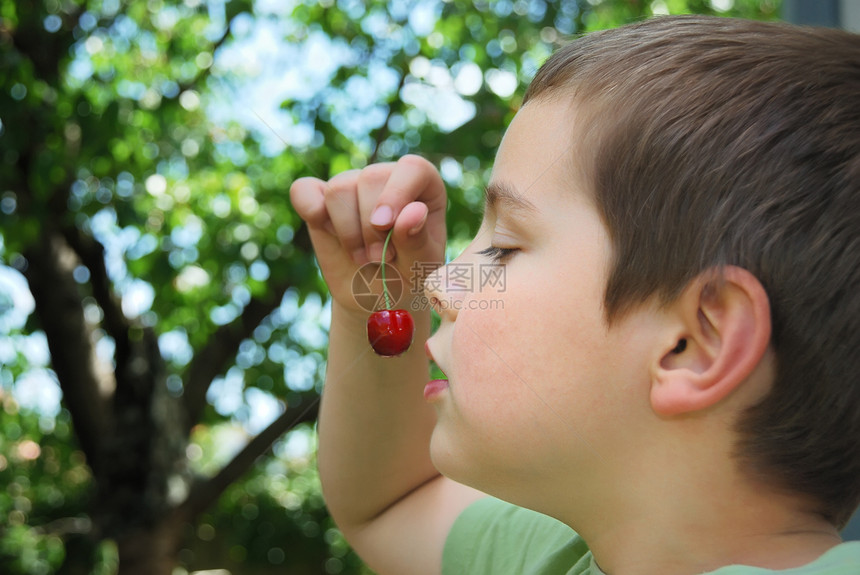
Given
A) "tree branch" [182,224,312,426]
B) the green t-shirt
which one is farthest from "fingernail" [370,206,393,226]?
"tree branch" [182,224,312,426]

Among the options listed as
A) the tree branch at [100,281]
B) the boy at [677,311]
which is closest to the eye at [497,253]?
the boy at [677,311]

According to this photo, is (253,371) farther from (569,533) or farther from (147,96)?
(569,533)

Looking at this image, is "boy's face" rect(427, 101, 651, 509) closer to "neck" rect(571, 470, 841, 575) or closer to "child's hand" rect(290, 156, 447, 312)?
"neck" rect(571, 470, 841, 575)

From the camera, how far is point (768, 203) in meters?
0.69

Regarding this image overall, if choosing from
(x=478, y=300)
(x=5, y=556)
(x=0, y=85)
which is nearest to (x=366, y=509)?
(x=478, y=300)

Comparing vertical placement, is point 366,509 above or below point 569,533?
below

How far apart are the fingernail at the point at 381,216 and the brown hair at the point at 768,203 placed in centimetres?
29

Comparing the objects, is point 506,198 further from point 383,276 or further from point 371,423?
point 371,423

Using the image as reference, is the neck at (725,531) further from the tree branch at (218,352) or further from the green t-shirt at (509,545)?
the tree branch at (218,352)

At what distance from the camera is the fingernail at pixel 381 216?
0.97 metres

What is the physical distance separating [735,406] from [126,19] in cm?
356

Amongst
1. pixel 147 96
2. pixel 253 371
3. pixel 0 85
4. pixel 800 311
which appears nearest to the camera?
pixel 800 311

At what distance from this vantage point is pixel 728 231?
0.69 meters

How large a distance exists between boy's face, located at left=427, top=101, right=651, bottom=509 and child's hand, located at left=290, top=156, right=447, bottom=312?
0.23m
